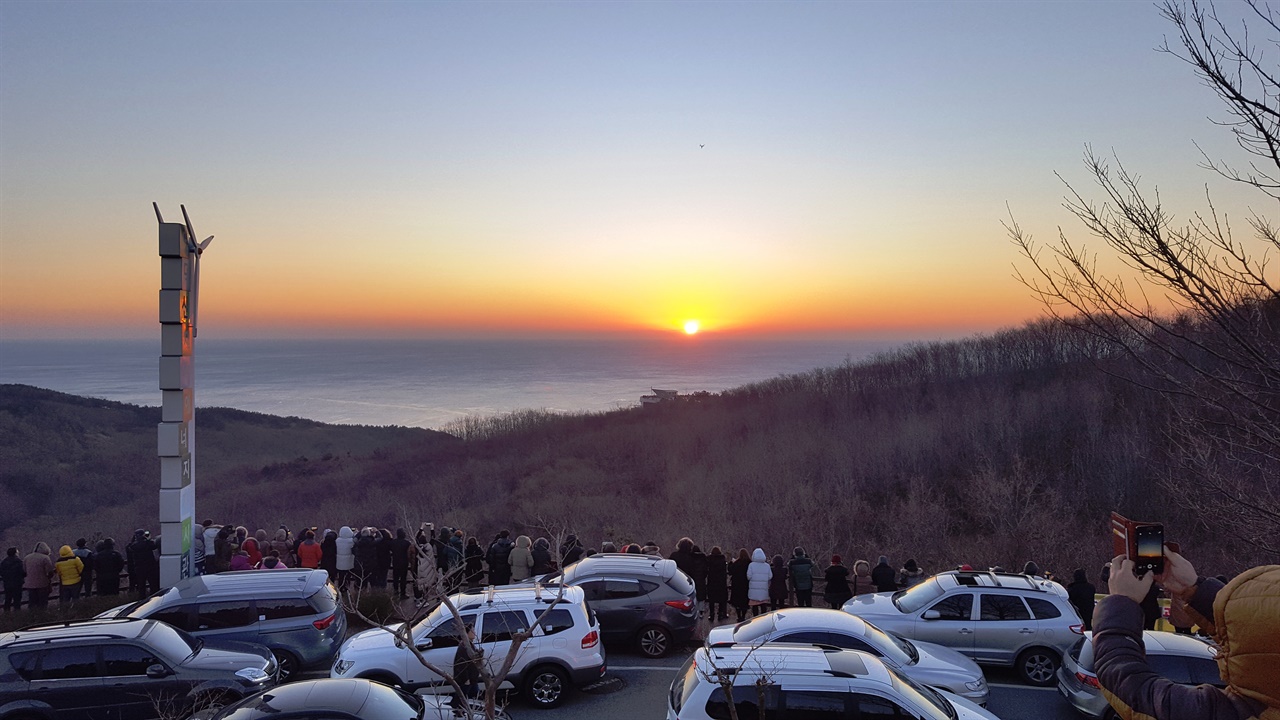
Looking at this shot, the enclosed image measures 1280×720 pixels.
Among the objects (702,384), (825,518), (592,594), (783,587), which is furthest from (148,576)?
(702,384)

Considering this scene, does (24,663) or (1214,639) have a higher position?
(1214,639)

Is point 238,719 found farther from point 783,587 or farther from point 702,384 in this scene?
point 702,384

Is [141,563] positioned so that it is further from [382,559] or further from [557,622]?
[557,622]

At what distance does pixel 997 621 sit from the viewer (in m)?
12.3

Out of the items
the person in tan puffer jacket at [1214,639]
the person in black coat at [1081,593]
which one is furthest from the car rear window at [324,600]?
the person in black coat at [1081,593]

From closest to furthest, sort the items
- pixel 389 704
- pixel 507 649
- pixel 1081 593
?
pixel 389 704 < pixel 507 649 < pixel 1081 593

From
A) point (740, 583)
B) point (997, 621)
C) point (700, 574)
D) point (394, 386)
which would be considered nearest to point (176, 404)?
point (700, 574)

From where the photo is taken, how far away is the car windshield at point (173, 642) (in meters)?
10.4

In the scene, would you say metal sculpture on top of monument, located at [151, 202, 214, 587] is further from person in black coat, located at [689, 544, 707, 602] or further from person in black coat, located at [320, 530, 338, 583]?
person in black coat, located at [689, 544, 707, 602]

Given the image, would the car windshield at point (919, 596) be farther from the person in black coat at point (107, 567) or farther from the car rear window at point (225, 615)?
the person in black coat at point (107, 567)

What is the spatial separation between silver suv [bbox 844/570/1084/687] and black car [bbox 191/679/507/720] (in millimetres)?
7338

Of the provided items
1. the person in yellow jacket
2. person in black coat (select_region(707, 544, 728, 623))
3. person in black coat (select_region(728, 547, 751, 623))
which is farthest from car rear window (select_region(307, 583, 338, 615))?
person in black coat (select_region(728, 547, 751, 623))

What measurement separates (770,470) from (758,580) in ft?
78.5

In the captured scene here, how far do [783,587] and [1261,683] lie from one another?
13.6 m
